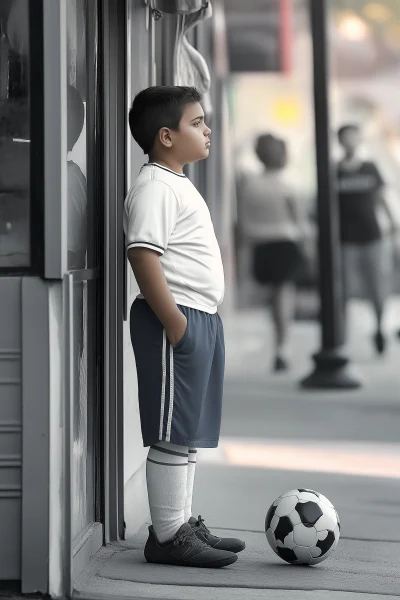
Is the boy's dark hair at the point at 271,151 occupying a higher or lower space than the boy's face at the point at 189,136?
higher

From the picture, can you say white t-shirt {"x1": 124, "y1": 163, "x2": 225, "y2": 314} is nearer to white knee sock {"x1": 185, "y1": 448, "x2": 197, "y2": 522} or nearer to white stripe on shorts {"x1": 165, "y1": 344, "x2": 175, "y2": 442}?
white stripe on shorts {"x1": 165, "y1": 344, "x2": 175, "y2": 442}

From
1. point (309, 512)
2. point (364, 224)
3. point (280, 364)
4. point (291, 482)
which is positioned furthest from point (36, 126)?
point (364, 224)

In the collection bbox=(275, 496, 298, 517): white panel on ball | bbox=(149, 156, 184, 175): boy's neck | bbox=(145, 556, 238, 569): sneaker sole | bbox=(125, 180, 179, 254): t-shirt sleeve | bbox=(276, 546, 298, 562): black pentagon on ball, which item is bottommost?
bbox=(145, 556, 238, 569): sneaker sole

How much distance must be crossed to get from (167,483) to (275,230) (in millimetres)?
6809

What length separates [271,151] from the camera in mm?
10414

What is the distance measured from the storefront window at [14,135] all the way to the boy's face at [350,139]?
7402mm

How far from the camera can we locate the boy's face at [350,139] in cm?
1070

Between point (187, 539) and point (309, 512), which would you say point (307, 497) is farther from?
point (187, 539)

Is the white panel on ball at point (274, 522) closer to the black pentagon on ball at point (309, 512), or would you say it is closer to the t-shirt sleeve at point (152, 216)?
the black pentagon on ball at point (309, 512)

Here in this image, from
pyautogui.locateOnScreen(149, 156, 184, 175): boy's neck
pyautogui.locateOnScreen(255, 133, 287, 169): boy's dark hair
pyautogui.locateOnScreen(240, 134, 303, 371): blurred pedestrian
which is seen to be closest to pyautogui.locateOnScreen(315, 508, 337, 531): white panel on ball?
pyautogui.locateOnScreen(149, 156, 184, 175): boy's neck

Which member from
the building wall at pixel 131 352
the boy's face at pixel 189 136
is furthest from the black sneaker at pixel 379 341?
the boy's face at pixel 189 136

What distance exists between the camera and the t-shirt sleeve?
12.4 ft

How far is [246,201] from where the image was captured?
10.7m

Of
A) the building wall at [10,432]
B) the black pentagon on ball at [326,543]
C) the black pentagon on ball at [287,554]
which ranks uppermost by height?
the building wall at [10,432]
